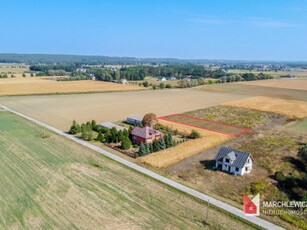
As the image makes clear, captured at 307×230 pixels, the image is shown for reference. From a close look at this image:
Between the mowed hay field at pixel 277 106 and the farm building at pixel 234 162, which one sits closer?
the farm building at pixel 234 162

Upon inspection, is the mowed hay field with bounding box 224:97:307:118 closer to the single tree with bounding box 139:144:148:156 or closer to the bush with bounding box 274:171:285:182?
the bush with bounding box 274:171:285:182

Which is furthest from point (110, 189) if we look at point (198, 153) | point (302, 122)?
point (302, 122)

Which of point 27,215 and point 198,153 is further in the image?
point 198,153

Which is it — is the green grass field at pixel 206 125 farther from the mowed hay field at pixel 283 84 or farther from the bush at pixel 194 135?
the mowed hay field at pixel 283 84

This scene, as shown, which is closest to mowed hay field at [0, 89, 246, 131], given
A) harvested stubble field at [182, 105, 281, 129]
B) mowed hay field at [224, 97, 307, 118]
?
harvested stubble field at [182, 105, 281, 129]

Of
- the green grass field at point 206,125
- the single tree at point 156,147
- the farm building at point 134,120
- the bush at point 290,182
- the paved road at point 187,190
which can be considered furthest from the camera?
the farm building at point 134,120

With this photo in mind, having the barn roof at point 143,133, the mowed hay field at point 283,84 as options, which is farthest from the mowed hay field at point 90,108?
the mowed hay field at point 283,84

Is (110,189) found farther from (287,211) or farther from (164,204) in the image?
(287,211)
